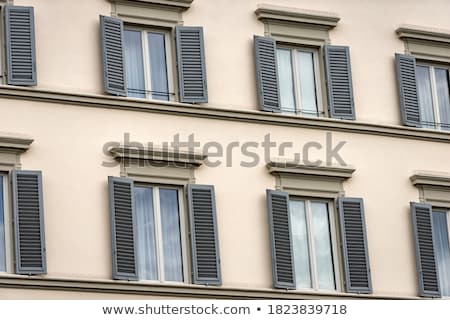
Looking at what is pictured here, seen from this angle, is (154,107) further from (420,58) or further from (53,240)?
(420,58)

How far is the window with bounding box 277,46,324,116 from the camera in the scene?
121 ft

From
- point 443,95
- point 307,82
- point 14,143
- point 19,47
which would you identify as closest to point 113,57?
point 19,47

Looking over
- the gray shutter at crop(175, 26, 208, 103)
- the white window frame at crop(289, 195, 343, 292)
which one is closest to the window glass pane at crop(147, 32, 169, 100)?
the gray shutter at crop(175, 26, 208, 103)

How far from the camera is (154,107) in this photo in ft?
115

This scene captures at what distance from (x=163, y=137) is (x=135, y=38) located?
233 centimetres

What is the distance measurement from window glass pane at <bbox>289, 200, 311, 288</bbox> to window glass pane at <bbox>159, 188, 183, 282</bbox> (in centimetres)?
258

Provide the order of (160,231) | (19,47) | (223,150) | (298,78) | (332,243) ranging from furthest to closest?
(298,78) < (332,243) < (223,150) < (160,231) < (19,47)

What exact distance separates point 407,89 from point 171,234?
681 centimetres

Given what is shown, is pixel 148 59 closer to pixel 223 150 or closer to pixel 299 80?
pixel 223 150

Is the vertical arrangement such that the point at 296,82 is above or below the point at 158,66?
below

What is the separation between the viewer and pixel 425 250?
36.5 meters

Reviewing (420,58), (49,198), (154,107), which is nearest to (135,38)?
(154,107)

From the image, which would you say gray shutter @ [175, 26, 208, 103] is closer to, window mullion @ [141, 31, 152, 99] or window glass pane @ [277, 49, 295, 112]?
window mullion @ [141, 31, 152, 99]
